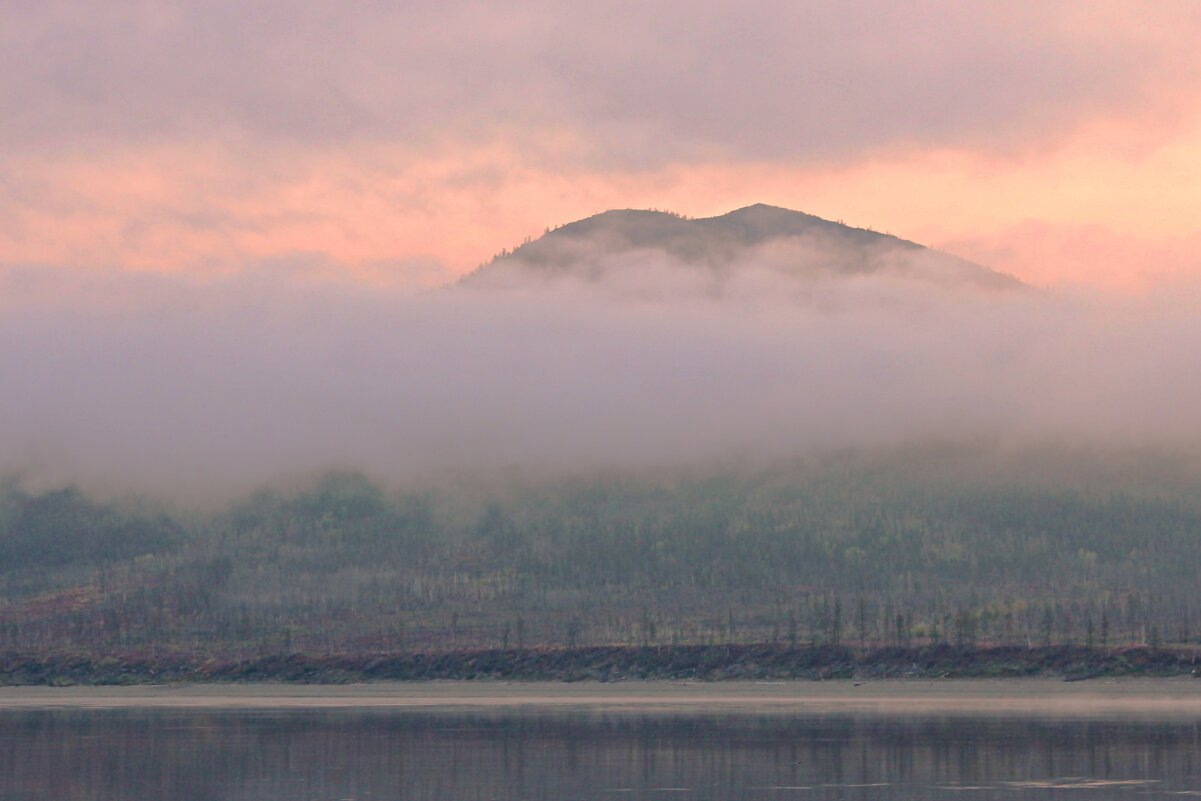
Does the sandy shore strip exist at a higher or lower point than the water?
lower

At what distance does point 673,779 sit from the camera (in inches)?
2795

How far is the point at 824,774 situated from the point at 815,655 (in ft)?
424

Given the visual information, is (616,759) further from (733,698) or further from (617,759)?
(733,698)

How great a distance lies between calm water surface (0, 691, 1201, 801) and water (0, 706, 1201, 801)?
0.13 m

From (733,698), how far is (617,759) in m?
73.5

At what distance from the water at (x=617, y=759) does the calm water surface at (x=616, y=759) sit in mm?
127

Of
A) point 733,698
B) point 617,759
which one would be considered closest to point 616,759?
point 617,759

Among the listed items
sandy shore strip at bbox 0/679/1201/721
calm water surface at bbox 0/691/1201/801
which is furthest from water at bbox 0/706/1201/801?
sandy shore strip at bbox 0/679/1201/721

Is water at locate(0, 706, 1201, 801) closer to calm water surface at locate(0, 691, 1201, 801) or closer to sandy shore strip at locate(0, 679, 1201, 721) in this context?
calm water surface at locate(0, 691, 1201, 801)

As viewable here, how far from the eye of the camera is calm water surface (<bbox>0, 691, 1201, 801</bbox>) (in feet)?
219

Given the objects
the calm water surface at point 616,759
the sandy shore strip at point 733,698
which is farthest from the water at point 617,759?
the sandy shore strip at point 733,698

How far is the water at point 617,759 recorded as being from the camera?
6675 cm

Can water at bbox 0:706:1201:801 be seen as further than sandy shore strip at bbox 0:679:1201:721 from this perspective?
No

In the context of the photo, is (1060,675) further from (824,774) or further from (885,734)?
→ (824,774)
